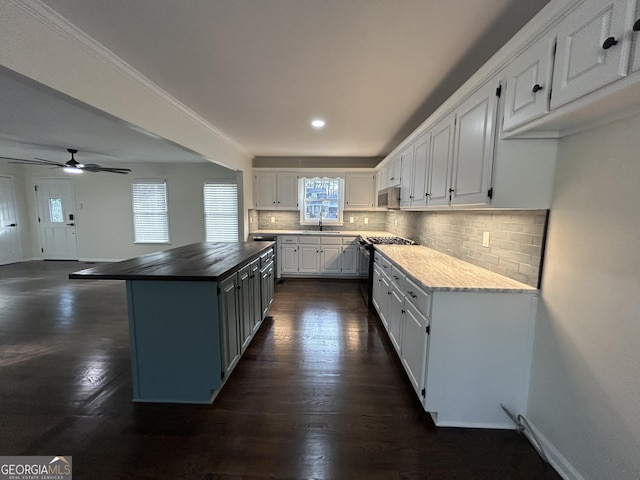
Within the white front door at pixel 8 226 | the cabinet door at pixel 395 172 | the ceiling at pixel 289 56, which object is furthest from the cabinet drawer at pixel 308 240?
the white front door at pixel 8 226

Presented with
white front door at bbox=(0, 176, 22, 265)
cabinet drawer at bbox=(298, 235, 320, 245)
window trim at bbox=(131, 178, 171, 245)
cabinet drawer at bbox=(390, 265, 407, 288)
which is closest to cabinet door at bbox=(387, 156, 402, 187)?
cabinet drawer at bbox=(390, 265, 407, 288)

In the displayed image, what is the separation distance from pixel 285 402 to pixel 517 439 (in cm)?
151

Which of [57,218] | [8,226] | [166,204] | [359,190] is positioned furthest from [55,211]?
[359,190]

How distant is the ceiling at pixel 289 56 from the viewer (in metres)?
1.44

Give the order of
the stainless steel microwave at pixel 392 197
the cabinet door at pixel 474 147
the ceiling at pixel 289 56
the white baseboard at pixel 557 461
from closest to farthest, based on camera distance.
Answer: the white baseboard at pixel 557 461 < the ceiling at pixel 289 56 < the cabinet door at pixel 474 147 < the stainless steel microwave at pixel 392 197

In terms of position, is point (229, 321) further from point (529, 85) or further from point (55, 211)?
point (55, 211)

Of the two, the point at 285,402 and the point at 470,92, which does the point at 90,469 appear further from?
the point at 470,92

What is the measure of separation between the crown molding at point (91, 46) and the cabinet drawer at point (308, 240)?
9.47 feet

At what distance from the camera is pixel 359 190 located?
5395 mm

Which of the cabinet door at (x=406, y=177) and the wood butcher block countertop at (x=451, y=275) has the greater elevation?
the cabinet door at (x=406, y=177)

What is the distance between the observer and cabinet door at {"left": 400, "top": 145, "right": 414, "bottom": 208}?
3145mm

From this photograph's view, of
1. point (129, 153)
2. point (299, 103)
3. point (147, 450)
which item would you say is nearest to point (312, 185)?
point (299, 103)

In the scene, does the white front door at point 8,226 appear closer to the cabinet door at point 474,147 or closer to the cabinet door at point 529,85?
the cabinet door at point 474,147

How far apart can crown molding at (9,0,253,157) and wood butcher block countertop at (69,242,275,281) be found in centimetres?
144
